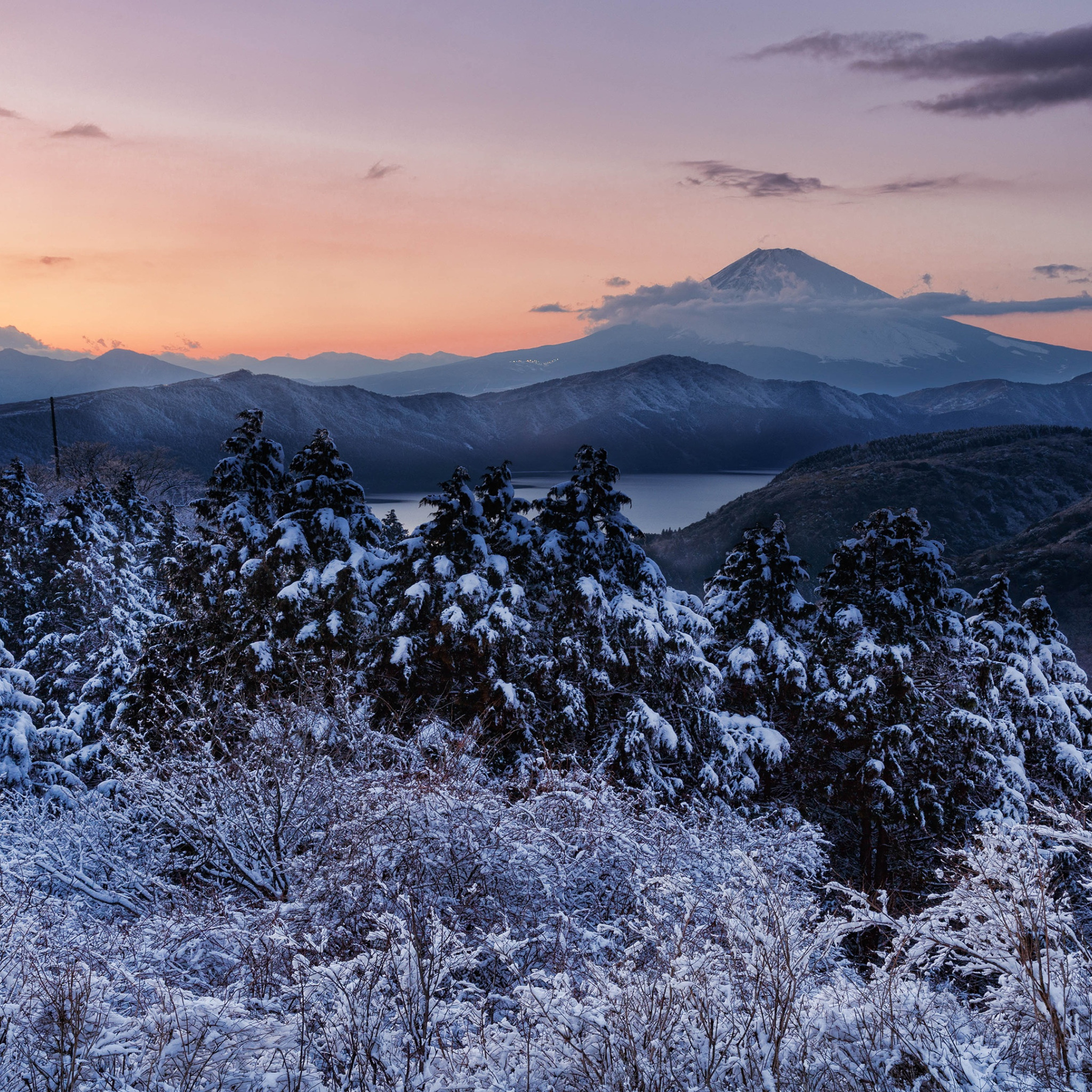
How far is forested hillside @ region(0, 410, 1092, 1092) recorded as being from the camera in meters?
4.33

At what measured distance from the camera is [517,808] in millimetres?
9172

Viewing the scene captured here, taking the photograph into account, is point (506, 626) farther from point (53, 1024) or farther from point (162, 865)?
point (53, 1024)

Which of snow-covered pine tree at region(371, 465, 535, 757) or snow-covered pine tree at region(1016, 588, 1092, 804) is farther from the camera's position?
snow-covered pine tree at region(1016, 588, 1092, 804)

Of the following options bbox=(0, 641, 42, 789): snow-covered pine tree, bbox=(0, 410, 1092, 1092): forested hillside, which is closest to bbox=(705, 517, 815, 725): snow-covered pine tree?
bbox=(0, 410, 1092, 1092): forested hillside

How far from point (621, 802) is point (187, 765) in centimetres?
565

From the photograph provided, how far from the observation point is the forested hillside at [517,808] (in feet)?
14.2

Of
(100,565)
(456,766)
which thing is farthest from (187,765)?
(100,565)

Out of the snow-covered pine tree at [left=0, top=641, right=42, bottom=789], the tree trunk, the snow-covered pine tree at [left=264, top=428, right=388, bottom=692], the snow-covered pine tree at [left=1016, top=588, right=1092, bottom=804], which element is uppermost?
the snow-covered pine tree at [left=264, top=428, right=388, bottom=692]

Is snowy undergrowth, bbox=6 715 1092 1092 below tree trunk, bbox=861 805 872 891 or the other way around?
the other way around

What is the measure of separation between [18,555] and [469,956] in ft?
90.7

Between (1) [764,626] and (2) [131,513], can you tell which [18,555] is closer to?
(2) [131,513]

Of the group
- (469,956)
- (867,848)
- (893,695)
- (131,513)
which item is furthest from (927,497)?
(469,956)

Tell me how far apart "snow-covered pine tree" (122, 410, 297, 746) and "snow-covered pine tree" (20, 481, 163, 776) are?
69.0 inches

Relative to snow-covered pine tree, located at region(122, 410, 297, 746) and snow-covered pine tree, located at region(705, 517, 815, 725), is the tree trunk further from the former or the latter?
snow-covered pine tree, located at region(122, 410, 297, 746)
